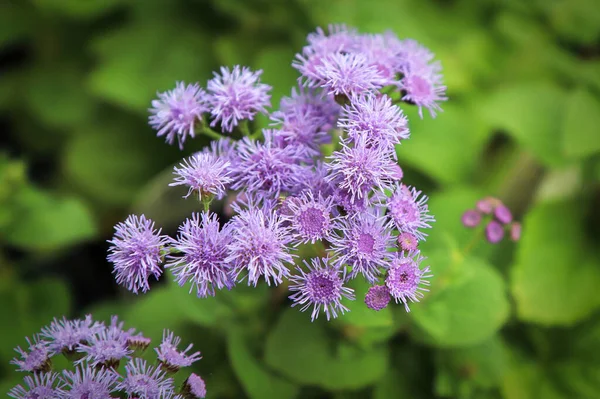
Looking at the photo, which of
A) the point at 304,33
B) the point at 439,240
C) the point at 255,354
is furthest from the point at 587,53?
the point at 255,354

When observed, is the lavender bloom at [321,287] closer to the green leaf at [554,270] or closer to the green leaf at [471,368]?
the green leaf at [471,368]

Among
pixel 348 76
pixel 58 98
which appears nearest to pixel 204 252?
pixel 348 76

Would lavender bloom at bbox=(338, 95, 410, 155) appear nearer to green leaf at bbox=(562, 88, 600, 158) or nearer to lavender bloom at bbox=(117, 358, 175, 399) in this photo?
lavender bloom at bbox=(117, 358, 175, 399)

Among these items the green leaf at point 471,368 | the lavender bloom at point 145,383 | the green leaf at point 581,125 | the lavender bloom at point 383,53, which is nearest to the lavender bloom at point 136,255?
the lavender bloom at point 145,383

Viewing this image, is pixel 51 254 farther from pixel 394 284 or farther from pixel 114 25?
pixel 394 284

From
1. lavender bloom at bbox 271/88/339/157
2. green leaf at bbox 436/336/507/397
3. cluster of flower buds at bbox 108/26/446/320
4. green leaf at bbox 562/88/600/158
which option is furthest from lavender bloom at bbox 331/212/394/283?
green leaf at bbox 562/88/600/158
